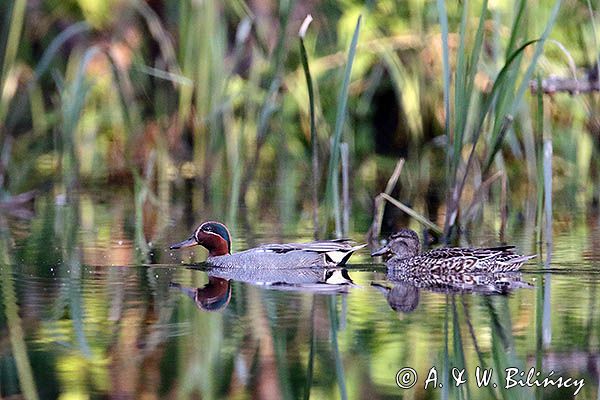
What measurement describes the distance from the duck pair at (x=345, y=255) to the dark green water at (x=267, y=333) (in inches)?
5.4

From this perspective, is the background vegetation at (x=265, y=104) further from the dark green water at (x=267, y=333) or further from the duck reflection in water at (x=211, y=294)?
the dark green water at (x=267, y=333)

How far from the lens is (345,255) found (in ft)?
25.5

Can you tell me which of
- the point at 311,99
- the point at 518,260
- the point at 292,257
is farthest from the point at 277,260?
the point at 518,260

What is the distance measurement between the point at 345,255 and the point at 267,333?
2.17 metres

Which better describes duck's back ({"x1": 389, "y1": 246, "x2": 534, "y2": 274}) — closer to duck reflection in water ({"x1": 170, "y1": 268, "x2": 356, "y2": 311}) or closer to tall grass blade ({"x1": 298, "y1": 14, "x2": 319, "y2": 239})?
duck reflection in water ({"x1": 170, "y1": 268, "x2": 356, "y2": 311})

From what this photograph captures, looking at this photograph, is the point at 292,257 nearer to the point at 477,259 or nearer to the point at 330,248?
the point at 330,248

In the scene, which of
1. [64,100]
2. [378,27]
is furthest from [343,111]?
[378,27]

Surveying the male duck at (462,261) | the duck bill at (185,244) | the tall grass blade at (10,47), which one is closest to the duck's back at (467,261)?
the male duck at (462,261)

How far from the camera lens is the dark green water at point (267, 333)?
4719 millimetres

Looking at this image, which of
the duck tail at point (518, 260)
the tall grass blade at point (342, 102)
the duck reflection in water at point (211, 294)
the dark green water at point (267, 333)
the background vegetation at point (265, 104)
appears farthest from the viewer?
the background vegetation at point (265, 104)

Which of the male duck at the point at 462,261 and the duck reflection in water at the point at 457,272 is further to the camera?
the male duck at the point at 462,261

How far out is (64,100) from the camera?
36.3 ft

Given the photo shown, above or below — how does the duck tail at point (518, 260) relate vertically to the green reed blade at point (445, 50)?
below

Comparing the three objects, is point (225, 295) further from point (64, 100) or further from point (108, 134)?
point (108, 134)
